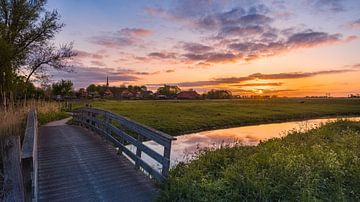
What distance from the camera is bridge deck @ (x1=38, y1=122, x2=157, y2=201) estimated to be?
6.07 meters

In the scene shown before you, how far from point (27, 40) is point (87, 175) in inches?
548

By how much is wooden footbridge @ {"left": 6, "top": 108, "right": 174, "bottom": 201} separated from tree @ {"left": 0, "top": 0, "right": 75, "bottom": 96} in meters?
8.30

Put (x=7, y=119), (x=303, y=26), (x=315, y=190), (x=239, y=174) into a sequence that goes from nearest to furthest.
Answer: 1. (x=315, y=190)
2. (x=239, y=174)
3. (x=7, y=119)
4. (x=303, y=26)

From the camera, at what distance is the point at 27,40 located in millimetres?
17828

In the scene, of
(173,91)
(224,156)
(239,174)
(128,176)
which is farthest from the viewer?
(173,91)

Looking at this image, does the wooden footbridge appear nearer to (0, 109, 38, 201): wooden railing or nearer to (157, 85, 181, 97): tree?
(0, 109, 38, 201): wooden railing

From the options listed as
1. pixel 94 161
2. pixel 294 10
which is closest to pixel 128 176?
pixel 94 161

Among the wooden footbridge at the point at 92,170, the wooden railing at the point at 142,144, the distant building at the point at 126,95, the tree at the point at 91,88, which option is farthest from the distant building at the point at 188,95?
the wooden footbridge at the point at 92,170

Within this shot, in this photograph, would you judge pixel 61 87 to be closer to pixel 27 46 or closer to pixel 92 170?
pixel 27 46

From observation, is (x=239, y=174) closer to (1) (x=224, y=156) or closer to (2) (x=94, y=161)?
(1) (x=224, y=156)

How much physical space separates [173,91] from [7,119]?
123659 millimetres

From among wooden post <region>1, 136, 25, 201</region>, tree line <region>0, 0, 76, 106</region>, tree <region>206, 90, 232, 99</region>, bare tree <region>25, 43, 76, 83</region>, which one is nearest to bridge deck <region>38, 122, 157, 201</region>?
wooden post <region>1, 136, 25, 201</region>

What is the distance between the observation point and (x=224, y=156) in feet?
32.0

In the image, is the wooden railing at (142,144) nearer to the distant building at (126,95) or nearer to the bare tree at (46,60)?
the bare tree at (46,60)
